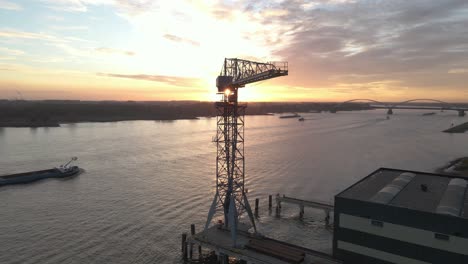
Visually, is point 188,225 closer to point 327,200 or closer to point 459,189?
point 327,200

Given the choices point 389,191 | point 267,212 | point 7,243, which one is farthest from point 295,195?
point 7,243

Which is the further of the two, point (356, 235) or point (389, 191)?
point (389, 191)

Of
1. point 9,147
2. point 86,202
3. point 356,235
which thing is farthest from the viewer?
point 9,147

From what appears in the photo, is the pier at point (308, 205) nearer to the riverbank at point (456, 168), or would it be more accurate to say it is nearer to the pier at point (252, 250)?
the pier at point (252, 250)

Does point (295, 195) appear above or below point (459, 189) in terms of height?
below

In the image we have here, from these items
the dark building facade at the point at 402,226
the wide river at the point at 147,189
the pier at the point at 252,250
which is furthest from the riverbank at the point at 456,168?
the pier at the point at 252,250

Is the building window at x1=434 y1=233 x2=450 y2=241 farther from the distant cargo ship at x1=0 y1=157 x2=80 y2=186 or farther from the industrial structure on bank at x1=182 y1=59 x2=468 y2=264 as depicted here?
the distant cargo ship at x1=0 y1=157 x2=80 y2=186
